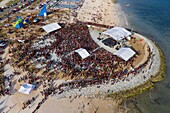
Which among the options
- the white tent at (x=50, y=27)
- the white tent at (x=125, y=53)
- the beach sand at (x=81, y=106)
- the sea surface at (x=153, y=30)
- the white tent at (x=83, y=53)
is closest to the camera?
the beach sand at (x=81, y=106)

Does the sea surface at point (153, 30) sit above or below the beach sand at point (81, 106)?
below

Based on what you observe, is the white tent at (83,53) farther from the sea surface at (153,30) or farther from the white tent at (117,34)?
the sea surface at (153,30)

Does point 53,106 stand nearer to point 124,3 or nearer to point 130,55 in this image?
point 130,55

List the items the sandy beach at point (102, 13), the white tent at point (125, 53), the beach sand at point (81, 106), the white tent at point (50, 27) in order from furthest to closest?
the sandy beach at point (102, 13) → the white tent at point (50, 27) → the white tent at point (125, 53) → the beach sand at point (81, 106)

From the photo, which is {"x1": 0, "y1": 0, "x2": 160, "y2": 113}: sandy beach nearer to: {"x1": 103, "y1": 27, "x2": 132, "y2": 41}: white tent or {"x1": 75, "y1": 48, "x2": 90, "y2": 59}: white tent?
{"x1": 75, "y1": 48, "x2": 90, "y2": 59}: white tent

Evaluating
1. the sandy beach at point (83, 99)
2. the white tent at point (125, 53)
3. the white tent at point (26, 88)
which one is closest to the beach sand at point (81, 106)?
the sandy beach at point (83, 99)

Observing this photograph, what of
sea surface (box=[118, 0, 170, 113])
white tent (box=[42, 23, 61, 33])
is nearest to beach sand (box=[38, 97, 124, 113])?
sea surface (box=[118, 0, 170, 113])
